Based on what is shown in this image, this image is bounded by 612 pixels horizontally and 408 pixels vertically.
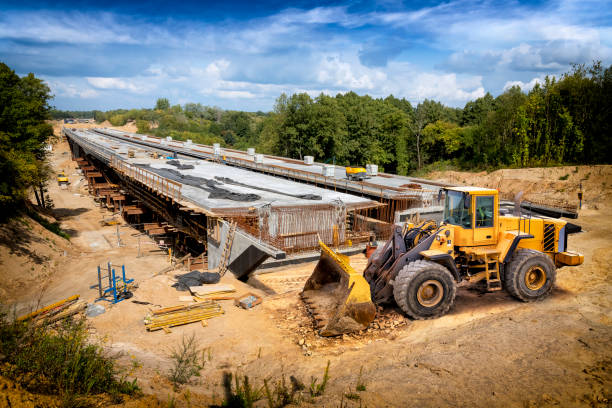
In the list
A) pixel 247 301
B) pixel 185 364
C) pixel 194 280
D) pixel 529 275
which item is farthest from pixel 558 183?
pixel 185 364

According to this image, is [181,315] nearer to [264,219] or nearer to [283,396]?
[283,396]

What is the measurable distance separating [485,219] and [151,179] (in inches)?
946

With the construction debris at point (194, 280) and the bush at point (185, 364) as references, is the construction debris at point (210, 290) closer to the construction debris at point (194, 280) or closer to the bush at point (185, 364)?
the construction debris at point (194, 280)

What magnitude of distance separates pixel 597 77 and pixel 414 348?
135 feet

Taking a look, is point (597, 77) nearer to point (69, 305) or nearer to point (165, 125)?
point (69, 305)

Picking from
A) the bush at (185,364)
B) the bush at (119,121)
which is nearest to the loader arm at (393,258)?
the bush at (185,364)

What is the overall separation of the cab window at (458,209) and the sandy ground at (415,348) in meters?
2.73

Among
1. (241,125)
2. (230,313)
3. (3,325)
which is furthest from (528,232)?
(241,125)

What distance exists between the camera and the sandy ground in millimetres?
7477

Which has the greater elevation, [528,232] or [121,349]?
[528,232]

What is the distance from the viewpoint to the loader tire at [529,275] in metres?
11.5

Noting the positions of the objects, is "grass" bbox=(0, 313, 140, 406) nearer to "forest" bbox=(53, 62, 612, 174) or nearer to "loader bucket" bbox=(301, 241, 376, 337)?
"loader bucket" bbox=(301, 241, 376, 337)

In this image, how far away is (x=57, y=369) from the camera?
637cm

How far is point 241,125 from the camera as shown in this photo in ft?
471
